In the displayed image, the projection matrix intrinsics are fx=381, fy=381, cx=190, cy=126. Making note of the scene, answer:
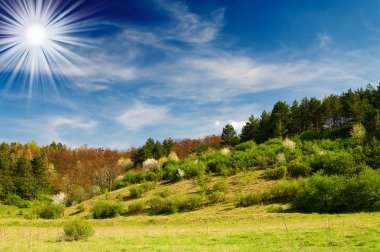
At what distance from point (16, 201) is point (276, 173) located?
6185 cm

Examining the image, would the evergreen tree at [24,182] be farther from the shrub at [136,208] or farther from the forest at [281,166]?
the shrub at [136,208]

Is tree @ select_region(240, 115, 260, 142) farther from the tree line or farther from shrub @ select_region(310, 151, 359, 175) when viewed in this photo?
shrub @ select_region(310, 151, 359, 175)

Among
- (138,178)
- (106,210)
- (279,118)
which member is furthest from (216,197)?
(279,118)

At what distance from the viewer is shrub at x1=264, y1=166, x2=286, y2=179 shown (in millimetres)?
49844

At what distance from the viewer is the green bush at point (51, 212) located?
4934 cm

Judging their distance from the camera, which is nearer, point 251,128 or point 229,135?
point 251,128

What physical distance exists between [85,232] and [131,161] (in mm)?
89551

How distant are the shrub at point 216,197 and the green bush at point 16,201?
54.0 m

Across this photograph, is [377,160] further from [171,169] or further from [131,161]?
[131,161]

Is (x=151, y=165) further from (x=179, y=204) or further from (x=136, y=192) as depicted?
(x=179, y=204)

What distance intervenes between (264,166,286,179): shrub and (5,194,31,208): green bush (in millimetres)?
56199

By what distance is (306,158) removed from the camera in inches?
2125

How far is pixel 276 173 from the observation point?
5056 cm

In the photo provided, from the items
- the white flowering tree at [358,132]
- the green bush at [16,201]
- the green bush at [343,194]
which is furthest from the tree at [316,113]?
the green bush at [16,201]
